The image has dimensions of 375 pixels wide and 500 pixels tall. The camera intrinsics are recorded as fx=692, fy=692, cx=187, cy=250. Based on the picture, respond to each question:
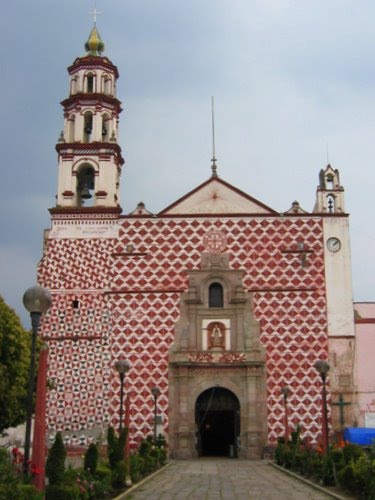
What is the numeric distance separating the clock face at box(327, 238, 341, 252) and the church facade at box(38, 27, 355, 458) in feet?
0.14

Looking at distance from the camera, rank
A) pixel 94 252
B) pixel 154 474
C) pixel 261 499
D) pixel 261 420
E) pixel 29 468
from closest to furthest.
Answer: pixel 29 468, pixel 261 499, pixel 154 474, pixel 261 420, pixel 94 252

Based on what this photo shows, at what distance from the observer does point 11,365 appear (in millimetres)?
21844

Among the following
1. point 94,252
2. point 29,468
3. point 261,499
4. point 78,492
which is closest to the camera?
point 29,468

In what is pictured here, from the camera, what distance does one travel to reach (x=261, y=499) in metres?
13.2

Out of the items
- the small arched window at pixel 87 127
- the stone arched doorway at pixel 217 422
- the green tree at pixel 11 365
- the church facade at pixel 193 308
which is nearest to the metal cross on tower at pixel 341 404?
the church facade at pixel 193 308

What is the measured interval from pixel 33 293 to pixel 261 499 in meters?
6.14

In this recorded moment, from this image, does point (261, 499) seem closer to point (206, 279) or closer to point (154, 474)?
point (154, 474)

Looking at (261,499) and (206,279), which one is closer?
(261,499)

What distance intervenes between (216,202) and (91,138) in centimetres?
646

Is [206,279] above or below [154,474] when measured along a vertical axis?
above

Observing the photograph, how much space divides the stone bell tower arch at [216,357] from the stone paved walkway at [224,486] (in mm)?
5844

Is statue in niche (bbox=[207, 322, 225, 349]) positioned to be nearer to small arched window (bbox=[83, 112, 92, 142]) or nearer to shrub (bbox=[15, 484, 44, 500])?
small arched window (bbox=[83, 112, 92, 142])

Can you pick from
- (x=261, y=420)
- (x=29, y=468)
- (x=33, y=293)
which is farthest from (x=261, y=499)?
(x=261, y=420)

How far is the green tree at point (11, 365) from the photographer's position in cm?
2145
